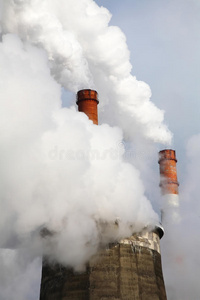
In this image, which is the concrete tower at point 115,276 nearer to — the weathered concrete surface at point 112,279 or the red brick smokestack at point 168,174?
the weathered concrete surface at point 112,279

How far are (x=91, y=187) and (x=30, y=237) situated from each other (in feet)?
10.2

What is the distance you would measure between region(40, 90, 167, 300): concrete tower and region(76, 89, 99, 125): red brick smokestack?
8040 mm

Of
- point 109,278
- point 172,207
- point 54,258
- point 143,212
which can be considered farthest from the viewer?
point 172,207

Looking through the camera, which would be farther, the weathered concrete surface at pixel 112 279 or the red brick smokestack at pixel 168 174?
the red brick smokestack at pixel 168 174

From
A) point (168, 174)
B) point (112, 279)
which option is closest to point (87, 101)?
point (168, 174)

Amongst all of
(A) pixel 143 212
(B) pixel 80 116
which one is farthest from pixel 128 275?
(B) pixel 80 116

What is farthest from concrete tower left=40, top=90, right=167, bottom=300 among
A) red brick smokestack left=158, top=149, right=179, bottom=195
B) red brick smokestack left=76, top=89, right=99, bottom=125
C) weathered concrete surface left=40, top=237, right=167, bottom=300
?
red brick smokestack left=158, top=149, right=179, bottom=195

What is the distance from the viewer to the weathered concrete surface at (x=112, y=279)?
46.0 feet

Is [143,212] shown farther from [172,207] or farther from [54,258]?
[172,207]

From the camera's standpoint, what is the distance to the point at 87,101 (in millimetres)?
21719

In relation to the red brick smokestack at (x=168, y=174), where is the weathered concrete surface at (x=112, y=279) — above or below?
below

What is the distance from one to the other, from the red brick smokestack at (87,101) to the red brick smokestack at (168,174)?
901 cm

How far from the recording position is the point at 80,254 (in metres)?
14.6

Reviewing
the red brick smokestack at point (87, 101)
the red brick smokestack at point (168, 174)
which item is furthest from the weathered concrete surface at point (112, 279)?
the red brick smokestack at point (168, 174)
